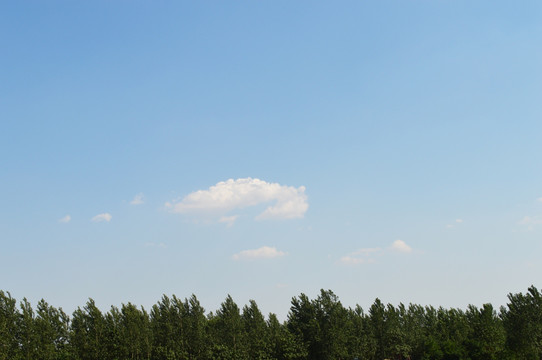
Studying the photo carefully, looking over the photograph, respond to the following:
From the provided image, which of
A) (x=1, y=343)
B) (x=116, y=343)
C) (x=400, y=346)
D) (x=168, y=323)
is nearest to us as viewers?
(x=1, y=343)

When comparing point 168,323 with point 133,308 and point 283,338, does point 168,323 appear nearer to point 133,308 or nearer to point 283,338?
point 133,308

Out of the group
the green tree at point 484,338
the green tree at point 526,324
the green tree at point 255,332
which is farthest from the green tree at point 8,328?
the green tree at point 526,324

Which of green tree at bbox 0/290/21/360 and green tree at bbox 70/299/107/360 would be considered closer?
green tree at bbox 0/290/21/360

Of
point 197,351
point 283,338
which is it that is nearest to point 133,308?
point 197,351

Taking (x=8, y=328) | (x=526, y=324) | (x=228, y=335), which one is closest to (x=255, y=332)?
(x=228, y=335)

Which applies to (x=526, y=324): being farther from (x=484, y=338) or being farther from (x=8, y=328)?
(x=8, y=328)

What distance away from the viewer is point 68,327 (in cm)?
6619

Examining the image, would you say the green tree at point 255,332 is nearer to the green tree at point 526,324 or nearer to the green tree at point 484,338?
the green tree at point 484,338

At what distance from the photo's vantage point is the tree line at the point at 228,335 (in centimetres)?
5994

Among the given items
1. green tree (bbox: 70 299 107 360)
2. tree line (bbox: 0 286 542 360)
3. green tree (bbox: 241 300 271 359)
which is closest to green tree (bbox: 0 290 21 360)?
tree line (bbox: 0 286 542 360)

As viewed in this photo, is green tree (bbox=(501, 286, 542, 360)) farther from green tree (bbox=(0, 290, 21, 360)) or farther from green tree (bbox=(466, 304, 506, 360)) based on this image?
green tree (bbox=(0, 290, 21, 360))

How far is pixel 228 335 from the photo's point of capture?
71.2 m

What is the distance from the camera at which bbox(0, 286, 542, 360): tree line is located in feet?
197

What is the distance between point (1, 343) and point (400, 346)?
6544 centimetres
